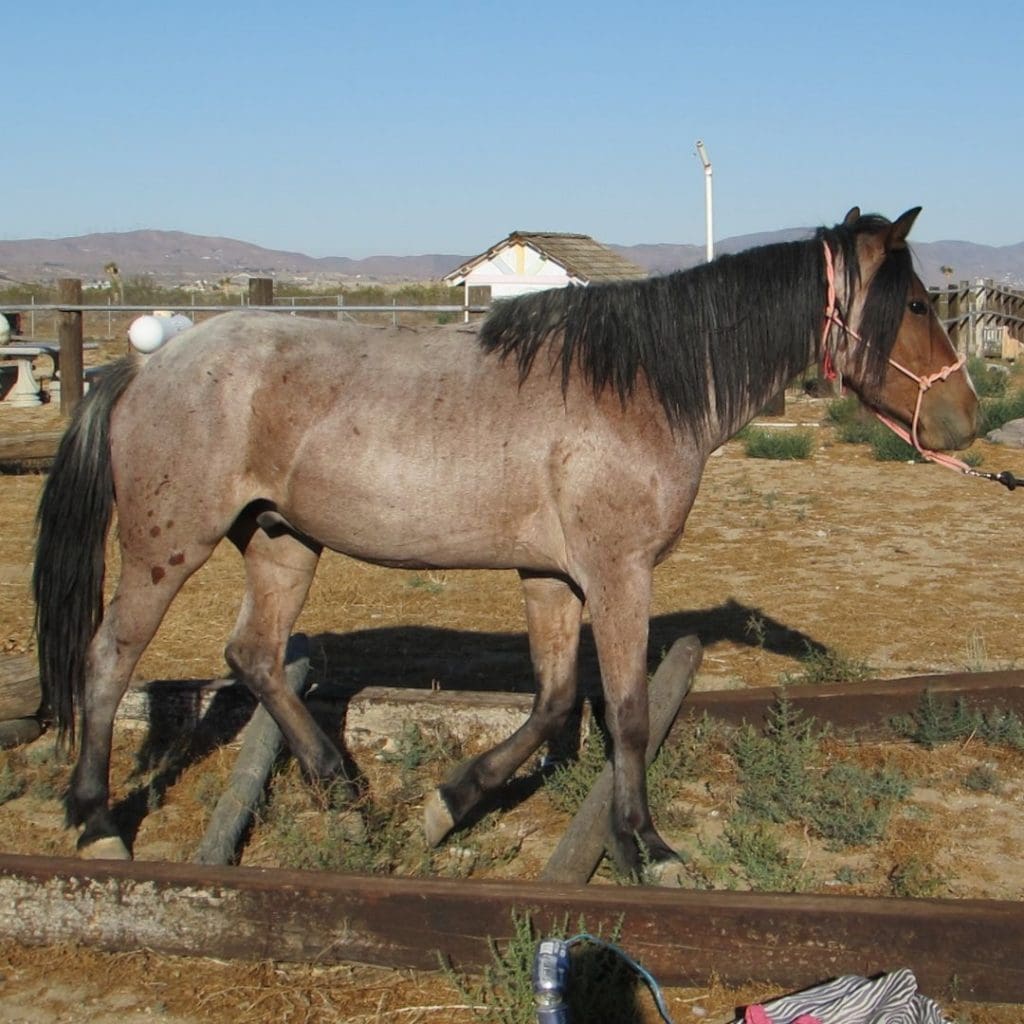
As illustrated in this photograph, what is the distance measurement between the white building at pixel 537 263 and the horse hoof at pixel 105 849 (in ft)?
87.1

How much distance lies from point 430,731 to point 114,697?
1421mm

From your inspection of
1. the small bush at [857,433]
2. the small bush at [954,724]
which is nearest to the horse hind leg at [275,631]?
the small bush at [954,724]

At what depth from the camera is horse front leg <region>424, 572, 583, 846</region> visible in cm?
449

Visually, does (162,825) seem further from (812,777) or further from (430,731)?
(812,777)

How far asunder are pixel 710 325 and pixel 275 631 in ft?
6.71

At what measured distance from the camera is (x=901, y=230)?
13.8ft

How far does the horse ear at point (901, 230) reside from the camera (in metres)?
4.15

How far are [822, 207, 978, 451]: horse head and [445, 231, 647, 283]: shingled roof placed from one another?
77.9 ft

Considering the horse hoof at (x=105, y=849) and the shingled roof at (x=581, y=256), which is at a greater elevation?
the shingled roof at (x=581, y=256)

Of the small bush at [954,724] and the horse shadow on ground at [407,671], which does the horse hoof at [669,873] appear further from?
the small bush at [954,724]

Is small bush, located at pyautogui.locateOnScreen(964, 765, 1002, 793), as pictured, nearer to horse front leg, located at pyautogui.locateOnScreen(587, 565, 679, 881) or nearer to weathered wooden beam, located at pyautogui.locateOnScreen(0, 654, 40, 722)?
horse front leg, located at pyautogui.locateOnScreen(587, 565, 679, 881)

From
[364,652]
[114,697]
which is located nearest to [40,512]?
[114,697]

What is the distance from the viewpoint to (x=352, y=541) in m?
4.37

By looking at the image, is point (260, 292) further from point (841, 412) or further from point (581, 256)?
point (581, 256)
